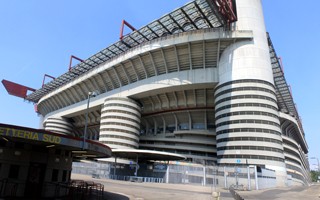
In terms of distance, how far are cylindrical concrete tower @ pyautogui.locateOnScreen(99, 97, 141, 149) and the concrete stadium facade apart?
10.8 inches

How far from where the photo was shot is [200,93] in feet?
219

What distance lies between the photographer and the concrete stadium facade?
52.1m

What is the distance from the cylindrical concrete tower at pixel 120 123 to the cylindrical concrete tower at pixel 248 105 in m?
24.6

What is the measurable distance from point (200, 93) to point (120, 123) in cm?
2357

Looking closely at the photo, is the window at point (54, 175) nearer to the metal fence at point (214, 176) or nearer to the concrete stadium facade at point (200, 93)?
the metal fence at point (214, 176)

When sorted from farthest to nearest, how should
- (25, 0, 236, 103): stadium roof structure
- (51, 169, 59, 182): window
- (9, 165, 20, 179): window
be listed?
(25, 0, 236, 103): stadium roof structure
(51, 169, 59, 182): window
(9, 165, 20, 179): window

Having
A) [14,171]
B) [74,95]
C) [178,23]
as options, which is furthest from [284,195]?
[74,95]

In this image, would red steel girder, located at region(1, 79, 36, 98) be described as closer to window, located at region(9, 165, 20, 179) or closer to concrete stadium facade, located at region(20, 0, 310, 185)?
concrete stadium facade, located at region(20, 0, 310, 185)

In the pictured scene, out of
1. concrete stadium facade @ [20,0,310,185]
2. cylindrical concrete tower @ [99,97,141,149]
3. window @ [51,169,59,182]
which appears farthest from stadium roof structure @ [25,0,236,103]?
window @ [51,169,59,182]

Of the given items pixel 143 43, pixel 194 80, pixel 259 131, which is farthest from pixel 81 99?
pixel 259 131

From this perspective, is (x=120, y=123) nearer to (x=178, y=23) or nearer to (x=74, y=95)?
(x=74, y=95)

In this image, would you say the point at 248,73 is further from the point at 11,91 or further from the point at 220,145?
the point at 11,91

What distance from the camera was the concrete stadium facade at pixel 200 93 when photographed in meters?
52.1

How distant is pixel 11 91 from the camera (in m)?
105
